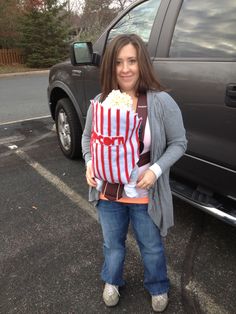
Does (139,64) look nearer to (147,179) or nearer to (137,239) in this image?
(147,179)

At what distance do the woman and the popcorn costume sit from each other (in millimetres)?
103

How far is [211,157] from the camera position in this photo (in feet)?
8.46

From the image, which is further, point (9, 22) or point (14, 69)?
point (9, 22)

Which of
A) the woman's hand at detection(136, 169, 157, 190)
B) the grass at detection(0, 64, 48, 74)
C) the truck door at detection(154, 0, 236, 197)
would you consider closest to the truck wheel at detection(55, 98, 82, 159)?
the truck door at detection(154, 0, 236, 197)

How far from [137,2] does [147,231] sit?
82.8 inches

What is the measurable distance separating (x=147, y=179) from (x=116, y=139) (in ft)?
0.81

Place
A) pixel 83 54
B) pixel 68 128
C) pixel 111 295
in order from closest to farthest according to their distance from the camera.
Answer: pixel 111 295, pixel 83 54, pixel 68 128

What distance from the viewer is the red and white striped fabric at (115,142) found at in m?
1.67

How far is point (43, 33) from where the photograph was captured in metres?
19.0

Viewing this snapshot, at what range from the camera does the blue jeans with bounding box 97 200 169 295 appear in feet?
6.72

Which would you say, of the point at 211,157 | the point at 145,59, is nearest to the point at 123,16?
the point at 211,157

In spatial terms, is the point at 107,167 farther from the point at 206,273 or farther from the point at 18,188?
the point at 18,188

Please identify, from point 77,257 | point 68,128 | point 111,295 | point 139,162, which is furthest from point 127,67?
point 68,128

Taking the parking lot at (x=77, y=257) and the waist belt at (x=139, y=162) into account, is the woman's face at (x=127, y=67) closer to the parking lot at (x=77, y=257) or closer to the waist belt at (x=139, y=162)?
the waist belt at (x=139, y=162)
